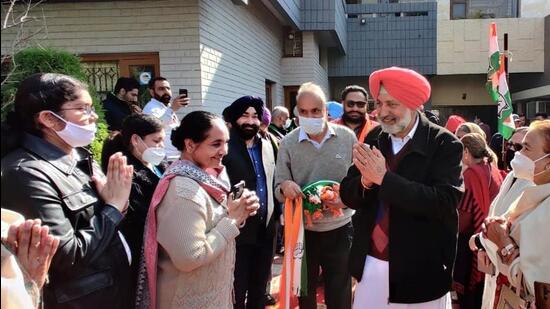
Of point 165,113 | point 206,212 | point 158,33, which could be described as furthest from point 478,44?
point 206,212

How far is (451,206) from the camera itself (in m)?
2.32

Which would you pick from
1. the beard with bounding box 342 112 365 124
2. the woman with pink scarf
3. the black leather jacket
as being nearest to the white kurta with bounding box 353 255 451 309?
the woman with pink scarf

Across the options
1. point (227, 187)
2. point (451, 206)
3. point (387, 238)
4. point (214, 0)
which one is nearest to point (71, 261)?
point (227, 187)

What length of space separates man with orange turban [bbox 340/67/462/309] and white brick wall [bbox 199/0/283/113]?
4663 mm

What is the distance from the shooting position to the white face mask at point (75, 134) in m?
1.90

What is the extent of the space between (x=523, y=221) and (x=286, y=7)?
9.28m

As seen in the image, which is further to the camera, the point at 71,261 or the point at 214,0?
the point at 214,0

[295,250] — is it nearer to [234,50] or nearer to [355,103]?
[355,103]

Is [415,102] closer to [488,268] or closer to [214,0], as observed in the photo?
[488,268]

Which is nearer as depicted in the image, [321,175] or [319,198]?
[319,198]

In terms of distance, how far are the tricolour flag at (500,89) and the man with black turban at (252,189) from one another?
4.65m

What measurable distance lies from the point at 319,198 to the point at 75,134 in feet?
6.02

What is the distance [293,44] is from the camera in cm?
1358

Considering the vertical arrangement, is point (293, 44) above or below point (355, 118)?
above
